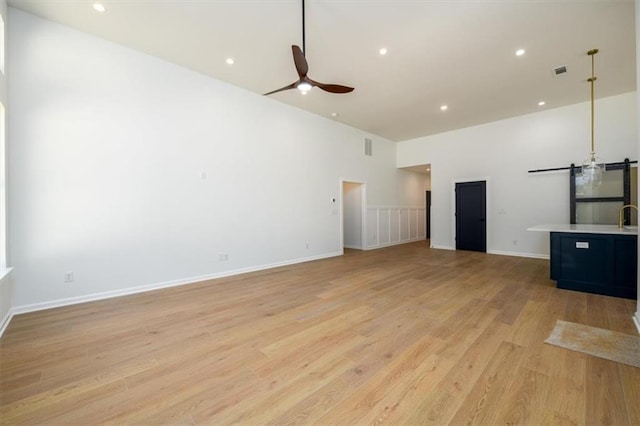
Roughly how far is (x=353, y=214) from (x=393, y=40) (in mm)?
5144

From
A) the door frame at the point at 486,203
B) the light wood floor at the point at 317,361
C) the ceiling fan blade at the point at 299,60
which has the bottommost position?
the light wood floor at the point at 317,361

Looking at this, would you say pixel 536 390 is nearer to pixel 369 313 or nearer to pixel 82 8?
pixel 369 313

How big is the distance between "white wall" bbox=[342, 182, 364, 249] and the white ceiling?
3.14m

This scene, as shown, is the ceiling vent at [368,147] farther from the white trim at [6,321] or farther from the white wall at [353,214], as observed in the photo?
the white trim at [6,321]

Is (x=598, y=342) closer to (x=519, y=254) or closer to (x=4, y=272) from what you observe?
(x=519, y=254)

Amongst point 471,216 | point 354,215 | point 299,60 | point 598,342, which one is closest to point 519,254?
point 471,216

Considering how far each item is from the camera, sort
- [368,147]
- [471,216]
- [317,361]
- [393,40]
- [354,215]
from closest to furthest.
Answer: [317,361] < [393,40] < [471,216] < [368,147] < [354,215]

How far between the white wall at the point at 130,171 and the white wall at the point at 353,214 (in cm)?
268

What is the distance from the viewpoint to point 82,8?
10.1ft

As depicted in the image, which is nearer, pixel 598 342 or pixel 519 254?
pixel 598 342

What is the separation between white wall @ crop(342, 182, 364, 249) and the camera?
7949 millimetres

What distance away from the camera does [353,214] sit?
811cm

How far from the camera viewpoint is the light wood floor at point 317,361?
157cm

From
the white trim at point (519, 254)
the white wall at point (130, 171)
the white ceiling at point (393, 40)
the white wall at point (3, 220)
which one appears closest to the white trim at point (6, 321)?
the white wall at point (3, 220)
